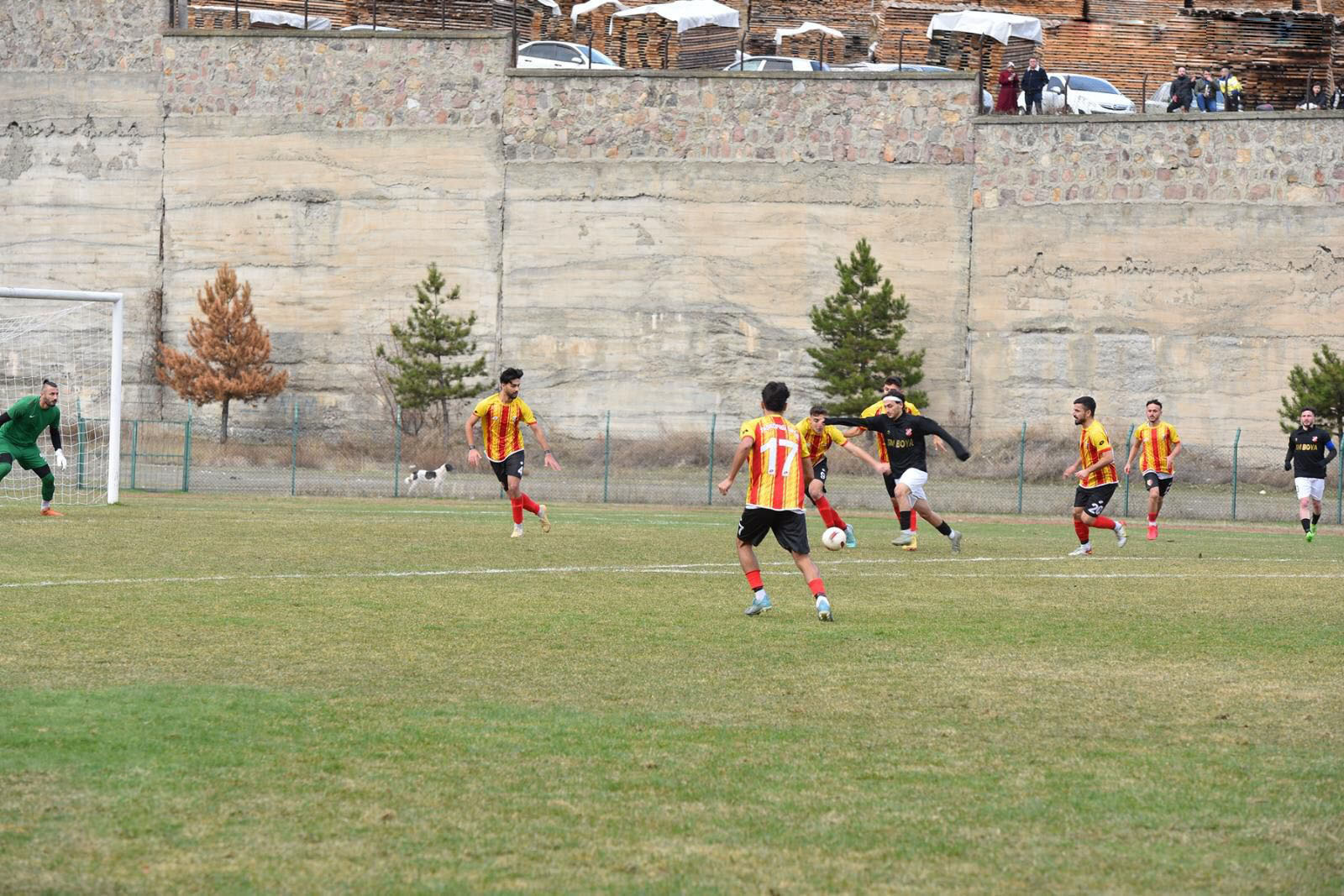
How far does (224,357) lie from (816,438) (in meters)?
26.8

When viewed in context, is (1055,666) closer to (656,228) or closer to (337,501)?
(337,501)

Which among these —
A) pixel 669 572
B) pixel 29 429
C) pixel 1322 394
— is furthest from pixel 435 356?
pixel 669 572

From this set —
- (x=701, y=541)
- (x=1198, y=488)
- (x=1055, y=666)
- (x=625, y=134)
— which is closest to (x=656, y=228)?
(x=625, y=134)

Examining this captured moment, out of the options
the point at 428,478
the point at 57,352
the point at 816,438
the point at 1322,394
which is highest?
the point at 1322,394

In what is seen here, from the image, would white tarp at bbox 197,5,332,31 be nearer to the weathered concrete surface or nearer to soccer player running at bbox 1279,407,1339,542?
the weathered concrete surface

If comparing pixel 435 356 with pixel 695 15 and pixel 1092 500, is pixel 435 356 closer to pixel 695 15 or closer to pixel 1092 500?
pixel 695 15

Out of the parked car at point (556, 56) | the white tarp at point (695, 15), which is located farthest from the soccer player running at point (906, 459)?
the white tarp at point (695, 15)

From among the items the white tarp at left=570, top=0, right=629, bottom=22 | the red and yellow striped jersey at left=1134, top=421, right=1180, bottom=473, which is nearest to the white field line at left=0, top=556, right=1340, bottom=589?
Result: the red and yellow striped jersey at left=1134, top=421, right=1180, bottom=473

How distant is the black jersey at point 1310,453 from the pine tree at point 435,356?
2219 cm

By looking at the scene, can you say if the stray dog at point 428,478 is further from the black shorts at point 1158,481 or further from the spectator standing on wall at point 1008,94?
the spectator standing on wall at point 1008,94

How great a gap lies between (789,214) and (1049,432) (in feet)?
28.7

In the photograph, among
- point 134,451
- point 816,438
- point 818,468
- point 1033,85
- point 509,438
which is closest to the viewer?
point 816,438

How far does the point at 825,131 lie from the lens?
44.2m

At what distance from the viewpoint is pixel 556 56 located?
46969mm
